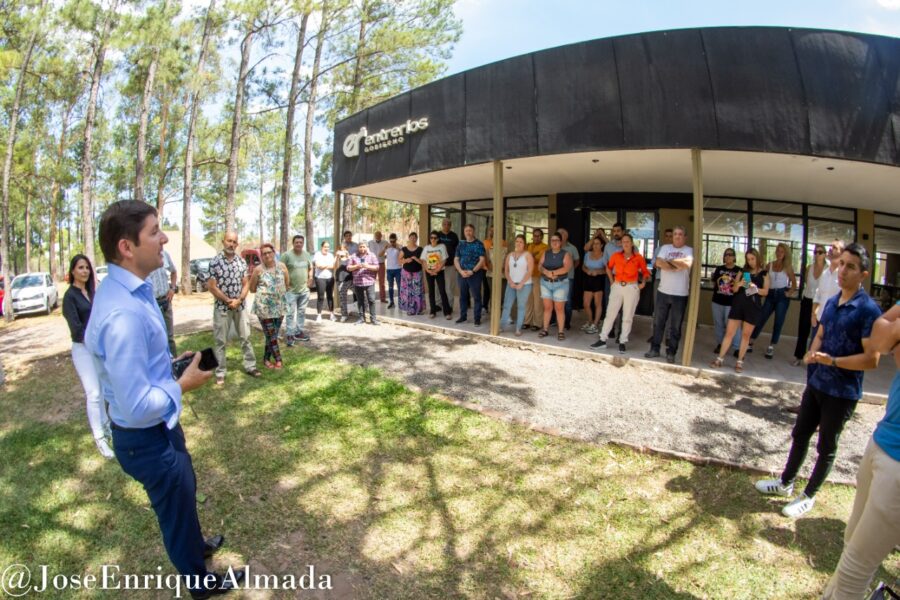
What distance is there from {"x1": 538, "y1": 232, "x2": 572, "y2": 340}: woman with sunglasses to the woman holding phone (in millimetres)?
2216

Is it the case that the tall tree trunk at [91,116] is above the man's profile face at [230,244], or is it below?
above

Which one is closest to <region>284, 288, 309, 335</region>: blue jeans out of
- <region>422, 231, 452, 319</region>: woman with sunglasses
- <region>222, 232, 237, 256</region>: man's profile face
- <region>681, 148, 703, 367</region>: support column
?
<region>222, 232, 237, 256</region>: man's profile face

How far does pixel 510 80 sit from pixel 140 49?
14.4m

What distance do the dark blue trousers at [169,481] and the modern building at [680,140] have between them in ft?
18.3

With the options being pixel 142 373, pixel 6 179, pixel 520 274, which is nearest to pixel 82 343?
pixel 142 373

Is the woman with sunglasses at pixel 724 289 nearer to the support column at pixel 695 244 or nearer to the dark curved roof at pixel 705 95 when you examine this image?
the support column at pixel 695 244

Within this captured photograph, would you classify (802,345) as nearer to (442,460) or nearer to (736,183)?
(736,183)

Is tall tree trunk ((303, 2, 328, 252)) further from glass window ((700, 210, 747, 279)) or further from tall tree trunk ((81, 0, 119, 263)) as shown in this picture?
glass window ((700, 210, 747, 279))

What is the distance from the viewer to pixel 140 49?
588 inches

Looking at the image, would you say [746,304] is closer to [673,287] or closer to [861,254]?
[673,287]

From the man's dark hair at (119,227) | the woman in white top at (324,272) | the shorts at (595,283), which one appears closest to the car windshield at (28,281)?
the woman in white top at (324,272)

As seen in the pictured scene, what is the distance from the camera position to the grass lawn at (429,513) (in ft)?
8.79

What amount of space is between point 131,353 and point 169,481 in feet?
2.14

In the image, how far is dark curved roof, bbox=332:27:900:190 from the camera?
5.32m
